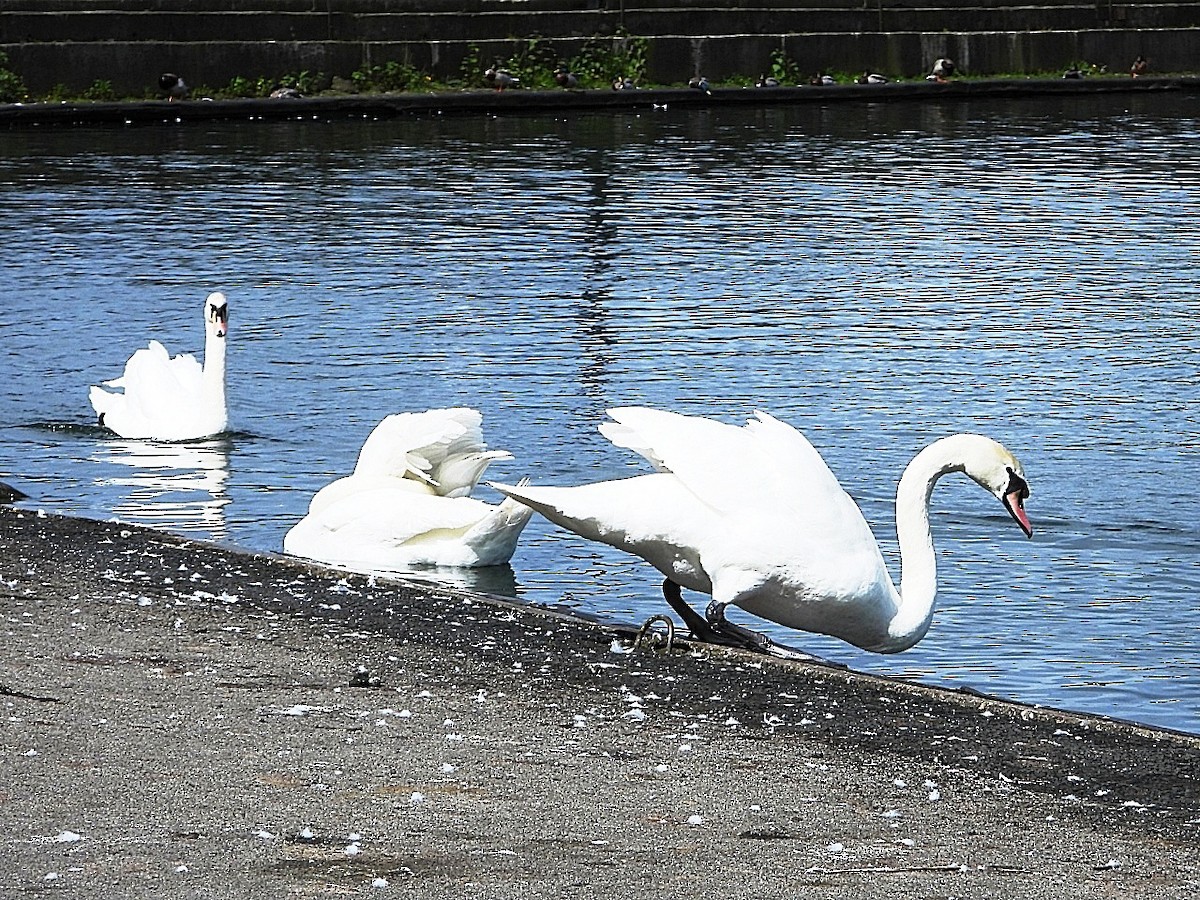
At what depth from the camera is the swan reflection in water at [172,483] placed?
993 centimetres

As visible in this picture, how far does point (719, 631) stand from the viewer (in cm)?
695

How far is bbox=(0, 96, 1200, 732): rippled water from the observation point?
29.5ft

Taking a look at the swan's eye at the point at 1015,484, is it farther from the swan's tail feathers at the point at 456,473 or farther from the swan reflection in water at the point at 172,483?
the swan reflection in water at the point at 172,483

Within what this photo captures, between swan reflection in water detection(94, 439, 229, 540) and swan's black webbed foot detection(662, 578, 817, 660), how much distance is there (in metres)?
3.18

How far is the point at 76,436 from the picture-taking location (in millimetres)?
11984

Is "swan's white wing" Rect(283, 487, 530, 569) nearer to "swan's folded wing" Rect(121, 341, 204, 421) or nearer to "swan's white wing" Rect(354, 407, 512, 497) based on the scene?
"swan's white wing" Rect(354, 407, 512, 497)

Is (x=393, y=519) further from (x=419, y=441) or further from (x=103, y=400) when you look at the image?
(x=103, y=400)

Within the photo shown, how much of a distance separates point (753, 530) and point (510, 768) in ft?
5.11

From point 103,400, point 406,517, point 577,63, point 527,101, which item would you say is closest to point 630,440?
point 406,517

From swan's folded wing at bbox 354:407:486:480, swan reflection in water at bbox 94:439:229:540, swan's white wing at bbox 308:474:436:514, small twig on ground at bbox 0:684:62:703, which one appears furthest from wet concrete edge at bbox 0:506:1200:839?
swan reflection in water at bbox 94:439:229:540

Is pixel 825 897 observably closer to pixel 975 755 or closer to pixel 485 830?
pixel 485 830

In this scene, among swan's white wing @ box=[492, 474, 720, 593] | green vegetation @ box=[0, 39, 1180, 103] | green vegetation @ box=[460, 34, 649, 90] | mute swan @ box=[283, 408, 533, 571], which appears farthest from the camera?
green vegetation @ box=[460, 34, 649, 90]

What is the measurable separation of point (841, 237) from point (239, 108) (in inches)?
592

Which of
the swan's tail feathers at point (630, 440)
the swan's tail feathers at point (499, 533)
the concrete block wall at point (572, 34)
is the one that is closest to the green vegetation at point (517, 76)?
the concrete block wall at point (572, 34)
